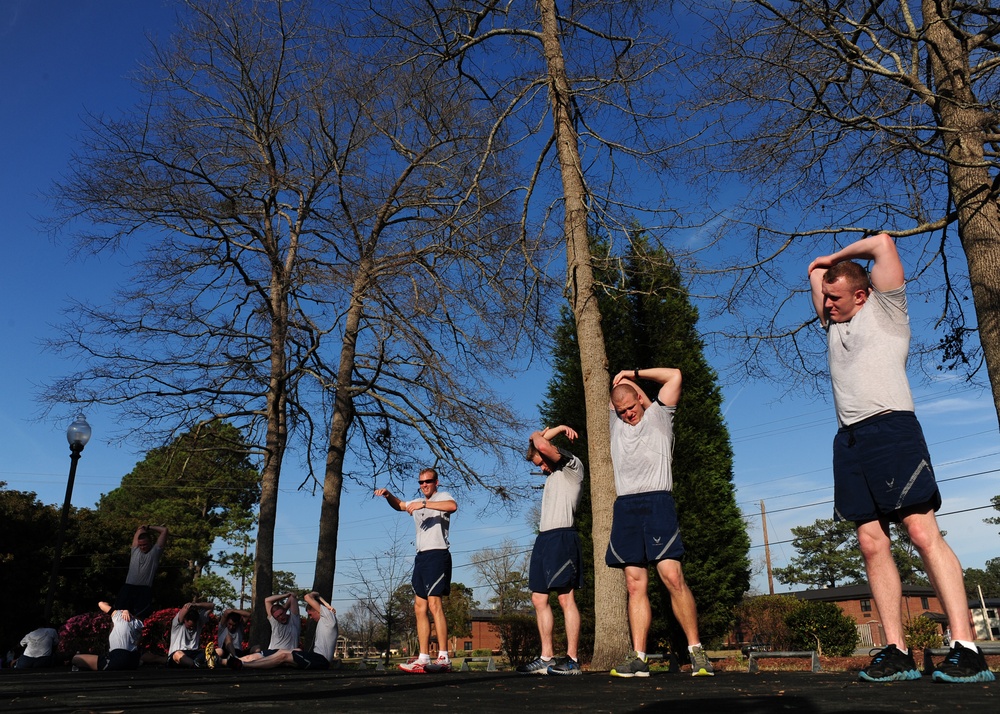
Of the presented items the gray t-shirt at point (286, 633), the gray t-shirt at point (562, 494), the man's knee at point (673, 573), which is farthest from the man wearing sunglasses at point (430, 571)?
the gray t-shirt at point (286, 633)

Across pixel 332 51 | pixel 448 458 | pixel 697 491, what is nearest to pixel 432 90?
pixel 332 51

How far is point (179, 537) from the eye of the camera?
41344 mm

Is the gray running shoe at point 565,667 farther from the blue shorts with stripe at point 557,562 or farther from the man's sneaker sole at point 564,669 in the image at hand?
the blue shorts with stripe at point 557,562

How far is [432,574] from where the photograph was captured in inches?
272

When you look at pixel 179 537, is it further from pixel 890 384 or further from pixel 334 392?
pixel 890 384

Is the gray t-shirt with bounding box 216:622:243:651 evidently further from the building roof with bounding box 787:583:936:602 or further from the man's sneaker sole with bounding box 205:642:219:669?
the building roof with bounding box 787:583:936:602

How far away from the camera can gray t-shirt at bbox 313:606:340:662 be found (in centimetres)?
866

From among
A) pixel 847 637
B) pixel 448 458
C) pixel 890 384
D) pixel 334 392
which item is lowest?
pixel 847 637

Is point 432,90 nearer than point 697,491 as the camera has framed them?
Yes

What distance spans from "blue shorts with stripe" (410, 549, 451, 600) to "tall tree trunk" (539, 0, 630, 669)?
1.89 m

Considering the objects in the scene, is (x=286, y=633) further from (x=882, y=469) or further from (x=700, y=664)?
(x=882, y=469)

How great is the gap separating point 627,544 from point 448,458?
31.9 ft

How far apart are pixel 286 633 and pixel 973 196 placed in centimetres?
932

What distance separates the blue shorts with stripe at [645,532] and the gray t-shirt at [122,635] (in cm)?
645
